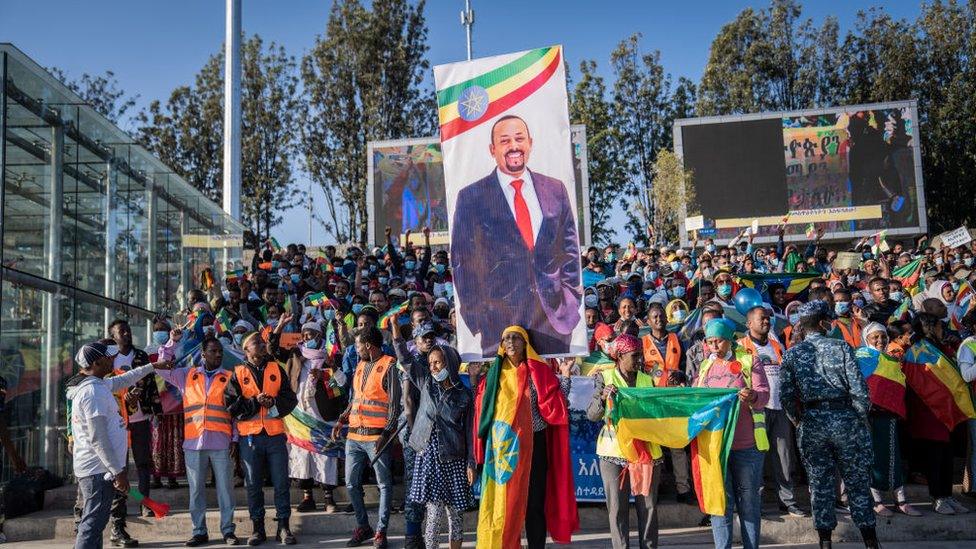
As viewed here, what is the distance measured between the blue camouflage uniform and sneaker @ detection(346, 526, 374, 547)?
3.95 meters

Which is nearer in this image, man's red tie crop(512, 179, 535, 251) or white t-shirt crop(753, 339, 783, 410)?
man's red tie crop(512, 179, 535, 251)

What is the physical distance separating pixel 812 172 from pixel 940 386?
80.0 ft

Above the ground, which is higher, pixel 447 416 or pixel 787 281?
pixel 787 281

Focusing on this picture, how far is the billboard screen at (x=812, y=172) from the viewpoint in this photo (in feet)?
101

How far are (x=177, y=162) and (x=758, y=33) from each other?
31.0 m

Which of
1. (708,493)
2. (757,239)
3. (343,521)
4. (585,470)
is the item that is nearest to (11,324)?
(343,521)

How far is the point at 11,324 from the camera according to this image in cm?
984

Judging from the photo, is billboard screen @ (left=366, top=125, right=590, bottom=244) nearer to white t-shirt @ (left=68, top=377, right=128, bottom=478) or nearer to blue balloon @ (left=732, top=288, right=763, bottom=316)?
blue balloon @ (left=732, top=288, right=763, bottom=316)

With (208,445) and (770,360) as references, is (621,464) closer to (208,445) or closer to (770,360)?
(770,360)

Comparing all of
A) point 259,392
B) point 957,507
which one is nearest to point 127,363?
point 259,392

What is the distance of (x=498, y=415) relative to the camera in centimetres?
654

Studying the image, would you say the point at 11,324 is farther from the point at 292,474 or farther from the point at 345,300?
the point at 345,300

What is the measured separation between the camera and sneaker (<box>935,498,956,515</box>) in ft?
26.4

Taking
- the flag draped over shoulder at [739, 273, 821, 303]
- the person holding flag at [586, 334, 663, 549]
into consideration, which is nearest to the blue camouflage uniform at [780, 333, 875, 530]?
the person holding flag at [586, 334, 663, 549]
